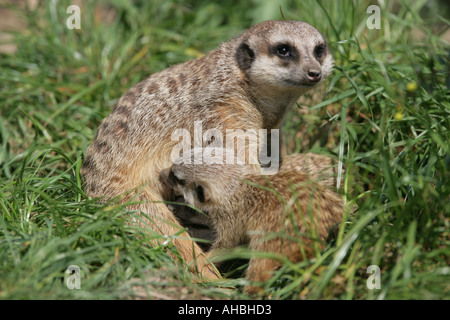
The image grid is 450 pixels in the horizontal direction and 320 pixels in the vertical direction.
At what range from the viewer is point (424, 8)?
593 cm

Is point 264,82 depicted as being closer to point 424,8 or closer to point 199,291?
point 199,291

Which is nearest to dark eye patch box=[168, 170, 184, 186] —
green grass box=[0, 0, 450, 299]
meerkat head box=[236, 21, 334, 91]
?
green grass box=[0, 0, 450, 299]

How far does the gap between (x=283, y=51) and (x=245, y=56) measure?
0.38 metres

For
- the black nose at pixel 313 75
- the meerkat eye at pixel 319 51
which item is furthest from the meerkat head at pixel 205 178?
the meerkat eye at pixel 319 51

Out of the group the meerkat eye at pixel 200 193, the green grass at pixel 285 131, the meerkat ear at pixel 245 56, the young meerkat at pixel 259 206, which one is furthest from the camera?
the meerkat ear at pixel 245 56

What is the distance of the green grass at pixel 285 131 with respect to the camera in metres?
2.89

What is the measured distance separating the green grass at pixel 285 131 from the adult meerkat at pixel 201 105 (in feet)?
0.98

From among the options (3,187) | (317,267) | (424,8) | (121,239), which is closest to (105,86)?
(3,187)

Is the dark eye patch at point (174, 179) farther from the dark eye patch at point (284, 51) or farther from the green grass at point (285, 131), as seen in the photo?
the dark eye patch at point (284, 51)

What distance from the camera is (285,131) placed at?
504cm

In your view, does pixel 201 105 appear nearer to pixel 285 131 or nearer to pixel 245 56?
pixel 245 56

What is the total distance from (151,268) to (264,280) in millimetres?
742

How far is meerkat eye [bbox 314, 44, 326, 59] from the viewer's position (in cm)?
403

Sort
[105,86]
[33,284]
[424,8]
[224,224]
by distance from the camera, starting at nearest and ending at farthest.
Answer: [33,284] < [224,224] < [105,86] < [424,8]
